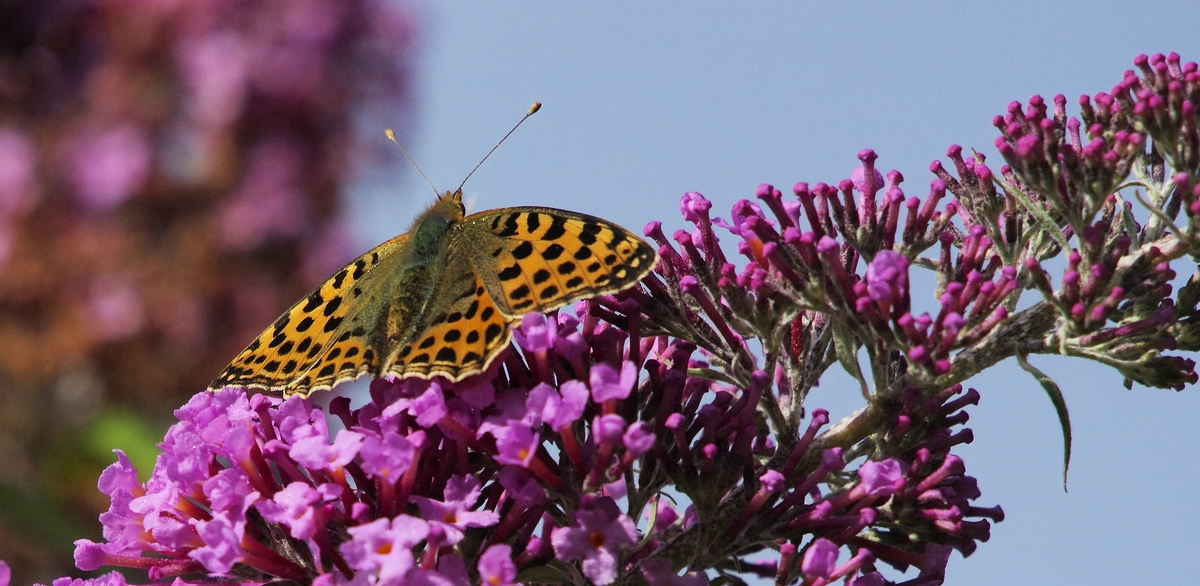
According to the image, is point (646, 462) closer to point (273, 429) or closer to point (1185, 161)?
point (273, 429)

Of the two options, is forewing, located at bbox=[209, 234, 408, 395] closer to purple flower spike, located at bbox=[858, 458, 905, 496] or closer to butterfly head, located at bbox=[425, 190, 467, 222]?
butterfly head, located at bbox=[425, 190, 467, 222]

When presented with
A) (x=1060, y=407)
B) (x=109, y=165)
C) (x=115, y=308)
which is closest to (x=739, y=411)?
(x=1060, y=407)

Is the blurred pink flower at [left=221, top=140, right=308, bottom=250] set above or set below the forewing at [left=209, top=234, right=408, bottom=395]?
above

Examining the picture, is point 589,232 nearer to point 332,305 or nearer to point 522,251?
point 522,251

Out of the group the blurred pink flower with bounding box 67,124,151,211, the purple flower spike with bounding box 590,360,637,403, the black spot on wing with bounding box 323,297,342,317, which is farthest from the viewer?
the blurred pink flower with bounding box 67,124,151,211

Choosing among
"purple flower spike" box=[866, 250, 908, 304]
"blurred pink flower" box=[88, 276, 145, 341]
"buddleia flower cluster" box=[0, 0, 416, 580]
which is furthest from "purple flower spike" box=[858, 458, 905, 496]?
"blurred pink flower" box=[88, 276, 145, 341]

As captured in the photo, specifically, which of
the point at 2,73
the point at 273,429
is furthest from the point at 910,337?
the point at 2,73

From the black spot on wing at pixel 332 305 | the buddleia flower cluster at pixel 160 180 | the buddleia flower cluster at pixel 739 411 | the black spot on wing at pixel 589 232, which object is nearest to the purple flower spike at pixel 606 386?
the buddleia flower cluster at pixel 739 411
